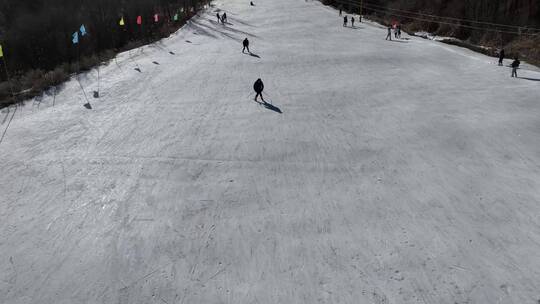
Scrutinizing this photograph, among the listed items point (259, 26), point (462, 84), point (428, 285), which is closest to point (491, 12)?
point (462, 84)

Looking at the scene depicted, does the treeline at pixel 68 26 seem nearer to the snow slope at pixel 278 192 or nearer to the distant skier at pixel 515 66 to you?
the snow slope at pixel 278 192

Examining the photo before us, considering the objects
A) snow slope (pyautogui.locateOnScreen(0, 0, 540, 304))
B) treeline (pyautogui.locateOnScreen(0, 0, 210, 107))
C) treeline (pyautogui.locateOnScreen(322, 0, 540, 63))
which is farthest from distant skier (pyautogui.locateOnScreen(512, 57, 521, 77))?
treeline (pyautogui.locateOnScreen(0, 0, 210, 107))

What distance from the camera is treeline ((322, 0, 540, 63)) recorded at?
2497 centimetres

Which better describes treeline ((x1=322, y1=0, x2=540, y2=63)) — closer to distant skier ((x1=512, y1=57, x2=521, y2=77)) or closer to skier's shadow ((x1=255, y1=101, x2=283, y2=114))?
distant skier ((x1=512, y1=57, x2=521, y2=77))

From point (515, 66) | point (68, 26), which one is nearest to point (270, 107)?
point (515, 66)

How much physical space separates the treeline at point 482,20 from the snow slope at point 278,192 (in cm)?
818

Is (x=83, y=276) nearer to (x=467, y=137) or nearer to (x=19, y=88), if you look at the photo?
(x=467, y=137)

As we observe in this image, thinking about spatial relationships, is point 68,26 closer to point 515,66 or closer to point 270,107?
point 270,107

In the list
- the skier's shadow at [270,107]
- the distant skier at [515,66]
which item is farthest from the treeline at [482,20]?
the skier's shadow at [270,107]

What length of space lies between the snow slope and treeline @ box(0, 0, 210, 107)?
866 inches

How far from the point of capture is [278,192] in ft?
32.5

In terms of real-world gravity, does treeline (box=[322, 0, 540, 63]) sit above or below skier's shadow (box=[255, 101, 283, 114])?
above

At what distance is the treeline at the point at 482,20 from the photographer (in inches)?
983

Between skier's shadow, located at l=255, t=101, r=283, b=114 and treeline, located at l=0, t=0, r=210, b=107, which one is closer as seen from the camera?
skier's shadow, located at l=255, t=101, r=283, b=114
